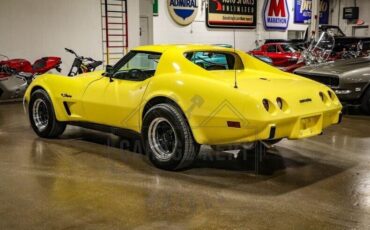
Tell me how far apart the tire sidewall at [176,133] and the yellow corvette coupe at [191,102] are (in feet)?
0.03

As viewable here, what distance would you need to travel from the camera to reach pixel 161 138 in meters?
4.88

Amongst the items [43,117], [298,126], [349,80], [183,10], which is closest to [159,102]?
[298,126]

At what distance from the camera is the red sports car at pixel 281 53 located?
14.6 meters

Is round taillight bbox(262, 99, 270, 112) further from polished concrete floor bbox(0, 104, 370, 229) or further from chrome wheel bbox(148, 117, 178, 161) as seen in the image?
chrome wheel bbox(148, 117, 178, 161)

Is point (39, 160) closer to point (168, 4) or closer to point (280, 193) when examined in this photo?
point (280, 193)

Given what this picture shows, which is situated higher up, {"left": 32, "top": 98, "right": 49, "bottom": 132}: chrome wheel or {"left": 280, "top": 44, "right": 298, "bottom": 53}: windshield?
{"left": 280, "top": 44, "right": 298, "bottom": 53}: windshield

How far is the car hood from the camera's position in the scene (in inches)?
330

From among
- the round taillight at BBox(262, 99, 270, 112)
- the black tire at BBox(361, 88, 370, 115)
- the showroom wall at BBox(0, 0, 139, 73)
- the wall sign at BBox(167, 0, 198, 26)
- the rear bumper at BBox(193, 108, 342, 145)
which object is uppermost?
the wall sign at BBox(167, 0, 198, 26)

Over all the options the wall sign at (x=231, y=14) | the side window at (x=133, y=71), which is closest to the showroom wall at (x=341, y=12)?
the wall sign at (x=231, y=14)

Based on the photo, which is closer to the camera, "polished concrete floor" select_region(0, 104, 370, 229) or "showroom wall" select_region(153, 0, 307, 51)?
"polished concrete floor" select_region(0, 104, 370, 229)

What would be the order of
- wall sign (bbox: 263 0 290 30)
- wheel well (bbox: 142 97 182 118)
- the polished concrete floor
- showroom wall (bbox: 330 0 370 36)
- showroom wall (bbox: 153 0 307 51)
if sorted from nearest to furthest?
the polished concrete floor → wheel well (bbox: 142 97 182 118) → showroom wall (bbox: 153 0 307 51) → wall sign (bbox: 263 0 290 30) → showroom wall (bbox: 330 0 370 36)

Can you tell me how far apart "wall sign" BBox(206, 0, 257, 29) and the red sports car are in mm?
3021

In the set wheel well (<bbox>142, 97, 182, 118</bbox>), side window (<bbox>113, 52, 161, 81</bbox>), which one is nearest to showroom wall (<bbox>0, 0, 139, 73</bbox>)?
side window (<bbox>113, 52, 161, 81</bbox>)

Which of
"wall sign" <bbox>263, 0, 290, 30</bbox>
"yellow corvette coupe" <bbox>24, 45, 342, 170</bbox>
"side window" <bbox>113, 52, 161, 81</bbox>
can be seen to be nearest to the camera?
"yellow corvette coupe" <bbox>24, 45, 342, 170</bbox>
